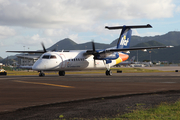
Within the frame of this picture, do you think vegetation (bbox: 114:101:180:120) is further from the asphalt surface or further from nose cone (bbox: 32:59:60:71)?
nose cone (bbox: 32:59:60:71)

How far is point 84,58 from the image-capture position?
41781 millimetres

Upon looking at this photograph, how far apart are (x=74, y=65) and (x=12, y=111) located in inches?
1224

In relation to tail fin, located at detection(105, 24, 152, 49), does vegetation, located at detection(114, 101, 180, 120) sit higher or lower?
lower

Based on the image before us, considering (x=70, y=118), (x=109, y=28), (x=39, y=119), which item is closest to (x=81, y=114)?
(x=70, y=118)

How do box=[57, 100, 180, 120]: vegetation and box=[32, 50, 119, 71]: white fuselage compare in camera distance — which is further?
box=[32, 50, 119, 71]: white fuselage

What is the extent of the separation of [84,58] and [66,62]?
4167 millimetres

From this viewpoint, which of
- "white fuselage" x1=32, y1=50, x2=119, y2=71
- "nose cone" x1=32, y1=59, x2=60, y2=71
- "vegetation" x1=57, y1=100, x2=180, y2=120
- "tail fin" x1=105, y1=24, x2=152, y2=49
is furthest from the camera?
"tail fin" x1=105, y1=24, x2=152, y2=49

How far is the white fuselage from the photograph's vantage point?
119 feet

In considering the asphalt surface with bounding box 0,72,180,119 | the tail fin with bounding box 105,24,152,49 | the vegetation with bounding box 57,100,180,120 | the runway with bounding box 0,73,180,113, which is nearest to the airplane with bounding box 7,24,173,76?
the tail fin with bounding box 105,24,152,49

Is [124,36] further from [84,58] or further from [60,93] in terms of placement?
[60,93]

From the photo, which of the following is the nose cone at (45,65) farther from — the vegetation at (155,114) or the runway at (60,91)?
the vegetation at (155,114)

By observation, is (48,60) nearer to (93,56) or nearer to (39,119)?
(93,56)

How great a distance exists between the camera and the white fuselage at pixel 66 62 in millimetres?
36222

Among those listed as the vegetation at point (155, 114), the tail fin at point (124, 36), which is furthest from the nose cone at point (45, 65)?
the vegetation at point (155, 114)
